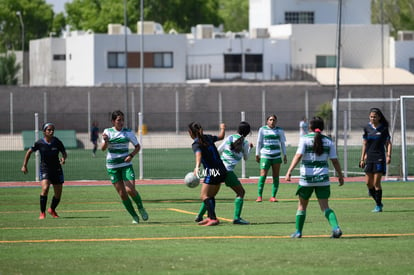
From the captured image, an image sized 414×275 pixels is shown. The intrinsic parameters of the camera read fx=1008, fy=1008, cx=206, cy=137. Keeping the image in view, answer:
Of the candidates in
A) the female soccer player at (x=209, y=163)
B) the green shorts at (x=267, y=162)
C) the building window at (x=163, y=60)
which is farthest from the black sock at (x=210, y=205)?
the building window at (x=163, y=60)

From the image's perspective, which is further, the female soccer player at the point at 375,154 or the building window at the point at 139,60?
the building window at the point at 139,60

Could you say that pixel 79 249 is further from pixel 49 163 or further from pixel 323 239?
pixel 49 163

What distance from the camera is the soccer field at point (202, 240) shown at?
1250 cm

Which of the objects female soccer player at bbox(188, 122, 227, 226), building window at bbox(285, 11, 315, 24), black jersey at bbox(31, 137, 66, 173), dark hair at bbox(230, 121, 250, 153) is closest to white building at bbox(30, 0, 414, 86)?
building window at bbox(285, 11, 315, 24)

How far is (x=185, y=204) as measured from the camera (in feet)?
76.1

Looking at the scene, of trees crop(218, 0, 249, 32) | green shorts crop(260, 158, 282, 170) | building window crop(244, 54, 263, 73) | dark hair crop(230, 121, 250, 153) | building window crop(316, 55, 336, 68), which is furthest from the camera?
trees crop(218, 0, 249, 32)

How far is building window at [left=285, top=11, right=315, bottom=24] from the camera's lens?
8731cm

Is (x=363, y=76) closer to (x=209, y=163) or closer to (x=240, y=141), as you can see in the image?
(x=240, y=141)

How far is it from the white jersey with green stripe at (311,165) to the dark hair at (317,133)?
3.0 inches

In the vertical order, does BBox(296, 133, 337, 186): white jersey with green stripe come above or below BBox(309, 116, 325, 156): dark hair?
below

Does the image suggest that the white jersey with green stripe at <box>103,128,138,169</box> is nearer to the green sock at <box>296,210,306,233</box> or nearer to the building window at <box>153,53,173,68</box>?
the green sock at <box>296,210,306,233</box>

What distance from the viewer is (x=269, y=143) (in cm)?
2347

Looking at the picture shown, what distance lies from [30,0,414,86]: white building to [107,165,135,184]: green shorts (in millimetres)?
57353

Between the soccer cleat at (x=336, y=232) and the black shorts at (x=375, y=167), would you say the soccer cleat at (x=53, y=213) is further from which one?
the soccer cleat at (x=336, y=232)
